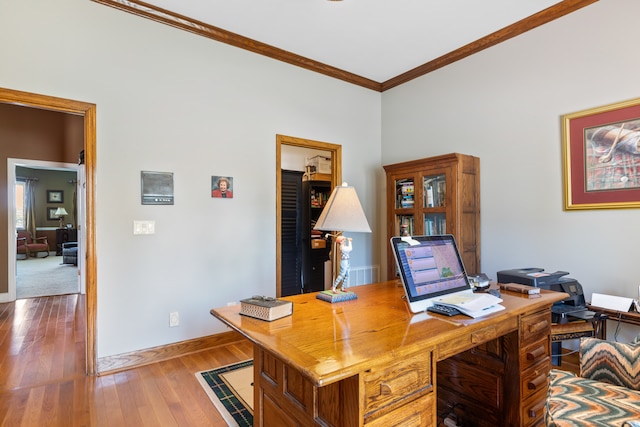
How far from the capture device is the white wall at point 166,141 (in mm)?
2428

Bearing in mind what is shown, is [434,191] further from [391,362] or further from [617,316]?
[391,362]

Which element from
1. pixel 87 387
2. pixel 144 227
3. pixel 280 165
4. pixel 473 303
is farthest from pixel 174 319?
pixel 473 303

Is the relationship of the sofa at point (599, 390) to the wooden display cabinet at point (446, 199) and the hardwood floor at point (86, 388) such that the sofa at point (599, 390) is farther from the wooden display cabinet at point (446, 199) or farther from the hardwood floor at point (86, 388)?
the hardwood floor at point (86, 388)

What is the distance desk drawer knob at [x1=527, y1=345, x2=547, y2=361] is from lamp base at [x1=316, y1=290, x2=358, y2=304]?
0.90 metres

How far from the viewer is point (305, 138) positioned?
3.66m

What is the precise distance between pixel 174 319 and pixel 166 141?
1.52 metres

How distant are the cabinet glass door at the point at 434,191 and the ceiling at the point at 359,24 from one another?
1315 millimetres

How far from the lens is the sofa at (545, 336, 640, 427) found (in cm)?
112

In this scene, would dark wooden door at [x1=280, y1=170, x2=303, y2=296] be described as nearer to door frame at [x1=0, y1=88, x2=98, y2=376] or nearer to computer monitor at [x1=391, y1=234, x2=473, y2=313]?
door frame at [x1=0, y1=88, x2=98, y2=376]

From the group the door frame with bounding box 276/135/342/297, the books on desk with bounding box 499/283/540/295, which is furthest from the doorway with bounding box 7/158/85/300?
the books on desk with bounding box 499/283/540/295

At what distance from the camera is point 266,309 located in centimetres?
135

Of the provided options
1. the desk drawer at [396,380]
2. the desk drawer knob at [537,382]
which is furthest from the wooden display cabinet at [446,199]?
the desk drawer at [396,380]

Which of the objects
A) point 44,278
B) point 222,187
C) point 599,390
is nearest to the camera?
point 599,390

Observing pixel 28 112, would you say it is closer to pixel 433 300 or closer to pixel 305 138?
pixel 305 138
